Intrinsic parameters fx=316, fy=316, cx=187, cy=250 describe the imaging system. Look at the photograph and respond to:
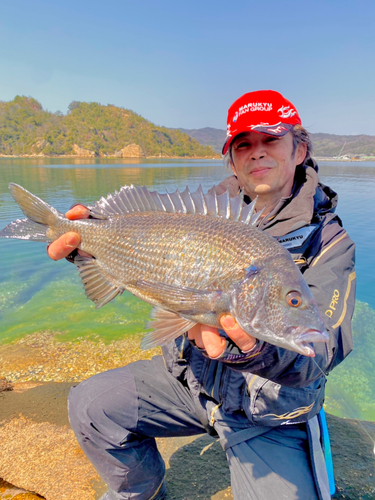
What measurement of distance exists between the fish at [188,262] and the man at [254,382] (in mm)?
136

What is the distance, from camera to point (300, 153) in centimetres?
322

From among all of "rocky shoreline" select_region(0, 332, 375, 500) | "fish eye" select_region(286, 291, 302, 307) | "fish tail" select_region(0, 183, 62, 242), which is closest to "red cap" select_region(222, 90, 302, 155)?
"fish eye" select_region(286, 291, 302, 307)

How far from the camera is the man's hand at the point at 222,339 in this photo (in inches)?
73.7

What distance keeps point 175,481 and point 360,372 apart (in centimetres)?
383

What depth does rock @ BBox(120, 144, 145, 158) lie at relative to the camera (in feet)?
415

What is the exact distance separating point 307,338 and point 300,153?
2153 millimetres

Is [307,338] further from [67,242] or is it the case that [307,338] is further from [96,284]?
[67,242]

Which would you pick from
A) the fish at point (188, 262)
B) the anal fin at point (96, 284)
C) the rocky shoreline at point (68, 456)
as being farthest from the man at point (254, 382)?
the rocky shoreline at point (68, 456)

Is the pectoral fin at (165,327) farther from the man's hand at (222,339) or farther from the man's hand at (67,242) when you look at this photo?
the man's hand at (67,242)

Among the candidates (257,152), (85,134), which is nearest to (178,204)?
(257,152)

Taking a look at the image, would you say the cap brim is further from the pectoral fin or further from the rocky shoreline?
the rocky shoreline

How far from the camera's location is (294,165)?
312 centimetres

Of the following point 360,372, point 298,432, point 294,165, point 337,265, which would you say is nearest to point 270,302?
point 337,265

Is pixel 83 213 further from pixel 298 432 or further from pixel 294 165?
pixel 298 432
